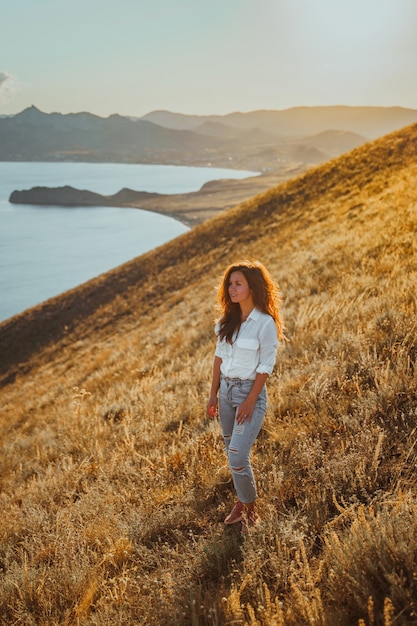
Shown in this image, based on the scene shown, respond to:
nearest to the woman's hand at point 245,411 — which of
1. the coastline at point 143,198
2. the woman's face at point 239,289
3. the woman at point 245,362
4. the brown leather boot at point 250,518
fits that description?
the woman at point 245,362

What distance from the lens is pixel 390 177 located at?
65.0 feet

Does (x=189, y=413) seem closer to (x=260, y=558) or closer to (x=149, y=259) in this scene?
(x=260, y=558)

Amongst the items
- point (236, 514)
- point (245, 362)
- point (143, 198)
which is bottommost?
point (236, 514)

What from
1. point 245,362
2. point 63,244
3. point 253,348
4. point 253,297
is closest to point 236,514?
point 245,362

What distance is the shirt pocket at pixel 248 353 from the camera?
3.10 m

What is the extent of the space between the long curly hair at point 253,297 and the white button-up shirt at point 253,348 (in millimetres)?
86

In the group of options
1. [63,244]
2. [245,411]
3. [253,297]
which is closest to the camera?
[245,411]

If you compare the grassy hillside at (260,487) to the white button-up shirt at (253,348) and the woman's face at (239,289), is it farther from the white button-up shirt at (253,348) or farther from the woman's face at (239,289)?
the woman's face at (239,289)

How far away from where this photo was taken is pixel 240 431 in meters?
3.00

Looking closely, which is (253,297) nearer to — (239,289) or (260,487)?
(239,289)

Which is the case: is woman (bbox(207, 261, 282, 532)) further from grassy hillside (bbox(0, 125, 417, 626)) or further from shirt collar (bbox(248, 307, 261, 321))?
grassy hillside (bbox(0, 125, 417, 626))

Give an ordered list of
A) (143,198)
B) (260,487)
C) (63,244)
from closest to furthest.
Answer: (260,487)
(63,244)
(143,198)

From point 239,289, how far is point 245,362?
0.55 meters

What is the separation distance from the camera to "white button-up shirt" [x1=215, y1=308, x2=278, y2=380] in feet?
10.1
